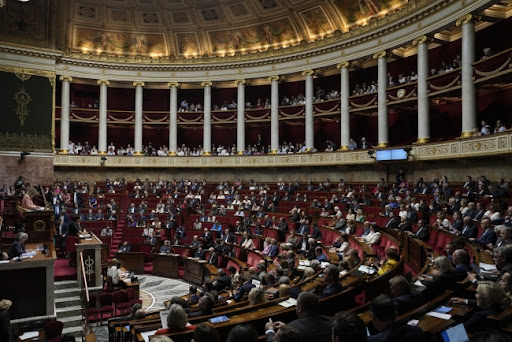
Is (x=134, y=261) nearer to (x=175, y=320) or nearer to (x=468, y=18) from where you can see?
(x=175, y=320)

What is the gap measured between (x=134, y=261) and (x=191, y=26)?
19171 millimetres

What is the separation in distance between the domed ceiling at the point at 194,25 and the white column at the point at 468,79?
7974mm

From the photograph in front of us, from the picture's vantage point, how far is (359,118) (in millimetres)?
26891

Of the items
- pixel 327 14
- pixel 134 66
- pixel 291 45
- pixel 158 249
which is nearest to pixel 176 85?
pixel 134 66

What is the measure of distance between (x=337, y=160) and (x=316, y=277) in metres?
16.5

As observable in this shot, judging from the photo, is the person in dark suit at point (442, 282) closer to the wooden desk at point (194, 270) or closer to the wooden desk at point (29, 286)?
the wooden desk at point (29, 286)

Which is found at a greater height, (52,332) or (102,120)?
(102,120)

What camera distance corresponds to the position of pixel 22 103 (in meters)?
22.1

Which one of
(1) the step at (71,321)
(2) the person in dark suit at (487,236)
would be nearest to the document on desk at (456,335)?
(2) the person in dark suit at (487,236)

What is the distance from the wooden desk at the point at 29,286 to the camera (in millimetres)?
8266

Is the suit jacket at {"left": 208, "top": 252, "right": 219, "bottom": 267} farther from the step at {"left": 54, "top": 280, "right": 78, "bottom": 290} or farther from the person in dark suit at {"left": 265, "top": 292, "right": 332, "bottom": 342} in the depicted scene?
the person in dark suit at {"left": 265, "top": 292, "right": 332, "bottom": 342}

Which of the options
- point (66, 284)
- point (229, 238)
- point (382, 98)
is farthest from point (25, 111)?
point (382, 98)

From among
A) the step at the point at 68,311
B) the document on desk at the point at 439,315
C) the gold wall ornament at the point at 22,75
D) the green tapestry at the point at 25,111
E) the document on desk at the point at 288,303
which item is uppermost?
the gold wall ornament at the point at 22,75

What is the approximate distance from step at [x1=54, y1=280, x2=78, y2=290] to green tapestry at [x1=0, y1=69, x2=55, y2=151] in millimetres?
14267
